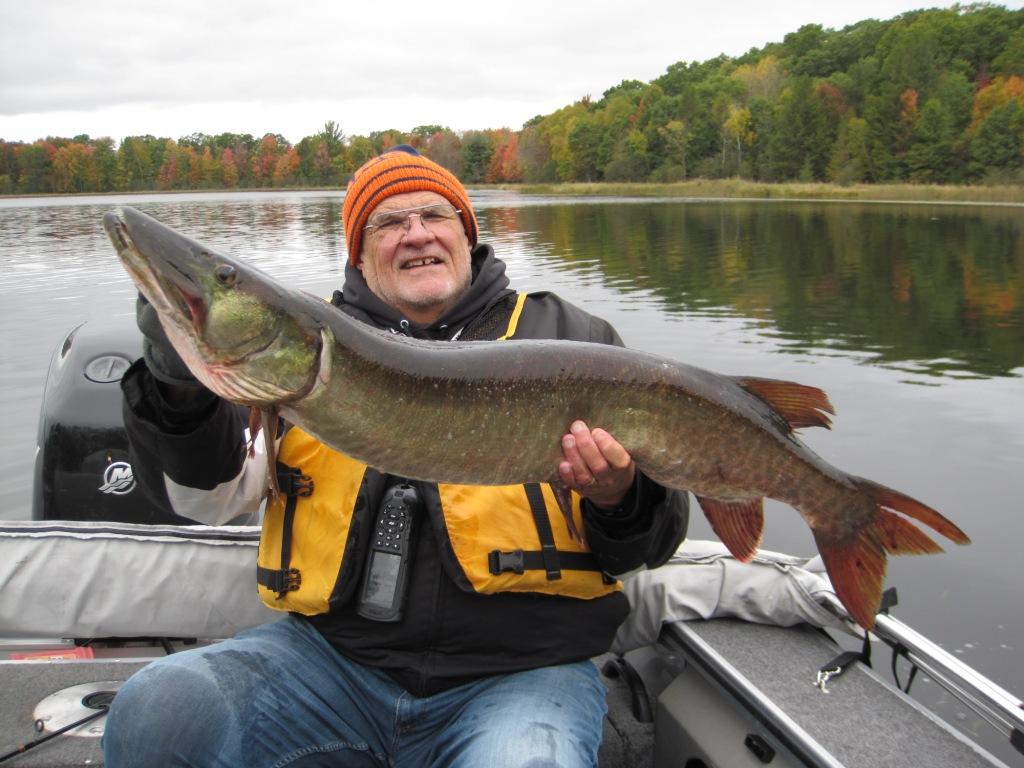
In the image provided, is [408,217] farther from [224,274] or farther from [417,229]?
[224,274]

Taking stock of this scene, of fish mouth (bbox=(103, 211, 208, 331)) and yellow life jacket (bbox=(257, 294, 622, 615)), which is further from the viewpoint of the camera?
yellow life jacket (bbox=(257, 294, 622, 615))

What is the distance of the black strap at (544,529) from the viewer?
226 cm

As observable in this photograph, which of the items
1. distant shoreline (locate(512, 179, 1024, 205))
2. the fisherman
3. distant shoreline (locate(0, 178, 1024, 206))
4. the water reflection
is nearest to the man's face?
the fisherman

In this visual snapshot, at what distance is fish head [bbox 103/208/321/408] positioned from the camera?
164cm

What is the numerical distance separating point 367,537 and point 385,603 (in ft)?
0.67

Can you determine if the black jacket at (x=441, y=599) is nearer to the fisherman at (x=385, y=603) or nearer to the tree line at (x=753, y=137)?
the fisherman at (x=385, y=603)

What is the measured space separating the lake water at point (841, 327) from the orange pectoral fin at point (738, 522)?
2403 millimetres

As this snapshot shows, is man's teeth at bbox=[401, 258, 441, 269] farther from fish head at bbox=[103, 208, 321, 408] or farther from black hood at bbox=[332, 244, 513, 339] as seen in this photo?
fish head at bbox=[103, 208, 321, 408]

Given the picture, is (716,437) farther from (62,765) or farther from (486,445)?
(62,765)

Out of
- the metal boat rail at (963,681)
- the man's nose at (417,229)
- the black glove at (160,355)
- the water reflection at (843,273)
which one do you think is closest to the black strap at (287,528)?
the black glove at (160,355)

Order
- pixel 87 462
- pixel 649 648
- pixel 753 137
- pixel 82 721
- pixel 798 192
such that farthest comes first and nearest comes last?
pixel 753 137 < pixel 798 192 < pixel 87 462 < pixel 649 648 < pixel 82 721

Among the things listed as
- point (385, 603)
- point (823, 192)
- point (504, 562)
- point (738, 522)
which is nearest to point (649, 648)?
point (738, 522)

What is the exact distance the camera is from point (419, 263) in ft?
9.47

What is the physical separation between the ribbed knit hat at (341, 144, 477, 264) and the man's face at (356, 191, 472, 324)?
0.12 feet
